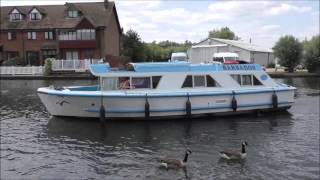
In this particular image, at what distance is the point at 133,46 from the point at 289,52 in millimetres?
24880

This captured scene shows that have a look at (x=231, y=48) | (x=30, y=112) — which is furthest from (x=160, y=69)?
(x=231, y=48)

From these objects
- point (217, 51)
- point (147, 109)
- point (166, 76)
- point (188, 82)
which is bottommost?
point (147, 109)

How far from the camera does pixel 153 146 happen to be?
21594 millimetres

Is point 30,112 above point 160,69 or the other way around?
the other way around

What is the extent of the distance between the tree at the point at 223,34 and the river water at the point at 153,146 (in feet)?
377

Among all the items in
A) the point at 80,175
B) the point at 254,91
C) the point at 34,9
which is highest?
the point at 34,9

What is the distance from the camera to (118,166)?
1831 cm

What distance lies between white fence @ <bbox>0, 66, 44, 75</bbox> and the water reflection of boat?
37849 mm

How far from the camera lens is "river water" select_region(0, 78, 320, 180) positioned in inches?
691

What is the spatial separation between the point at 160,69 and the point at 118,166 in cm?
1043

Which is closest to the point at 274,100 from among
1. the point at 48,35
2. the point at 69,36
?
the point at 69,36

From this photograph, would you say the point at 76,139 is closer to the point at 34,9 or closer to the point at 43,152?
the point at 43,152

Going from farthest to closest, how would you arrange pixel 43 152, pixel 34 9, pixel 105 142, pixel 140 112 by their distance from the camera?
1. pixel 34 9
2. pixel 140 112
3. pixel 105 142
4. pixel 43 152

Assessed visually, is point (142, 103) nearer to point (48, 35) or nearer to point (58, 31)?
point (58, 31)
